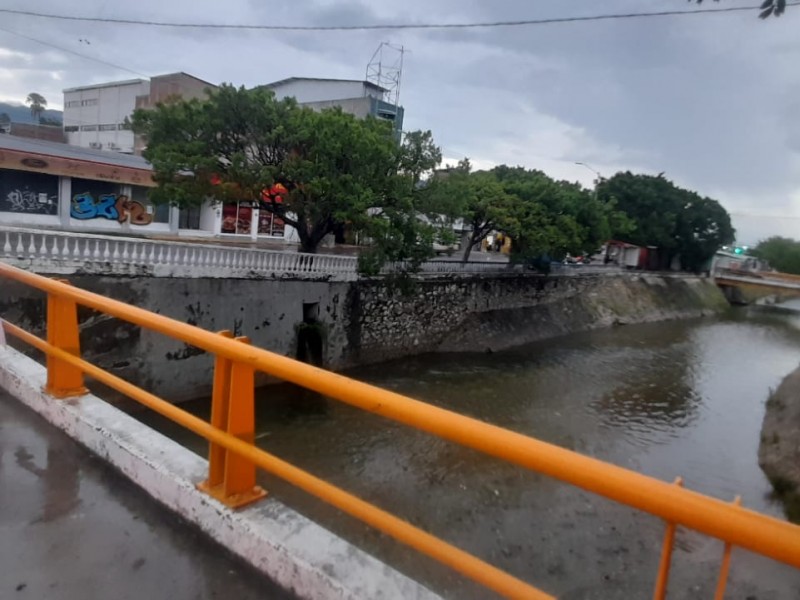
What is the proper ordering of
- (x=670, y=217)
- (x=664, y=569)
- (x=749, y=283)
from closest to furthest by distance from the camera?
(x=664, y=569), (x=670, y=217), (x=749, y=283)

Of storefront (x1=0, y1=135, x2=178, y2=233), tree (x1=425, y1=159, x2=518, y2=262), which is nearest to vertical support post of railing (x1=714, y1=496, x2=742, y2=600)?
tree (x1=425, y1=159, x2=518, y2=262)

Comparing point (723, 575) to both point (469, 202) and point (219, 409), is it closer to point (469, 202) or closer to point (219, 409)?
point (219, 409)

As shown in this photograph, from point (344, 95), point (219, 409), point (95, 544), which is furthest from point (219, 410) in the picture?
point (344, 95)

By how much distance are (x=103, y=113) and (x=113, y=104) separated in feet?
3.90

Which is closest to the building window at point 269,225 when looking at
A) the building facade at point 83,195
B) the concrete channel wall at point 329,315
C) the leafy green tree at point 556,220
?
the building facade at point 83,195

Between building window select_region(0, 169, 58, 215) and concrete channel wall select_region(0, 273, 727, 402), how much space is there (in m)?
8.71

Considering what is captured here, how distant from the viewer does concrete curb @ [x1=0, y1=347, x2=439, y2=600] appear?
1.62m

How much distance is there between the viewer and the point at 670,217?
33875 mm

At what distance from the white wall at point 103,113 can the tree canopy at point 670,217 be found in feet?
94.9

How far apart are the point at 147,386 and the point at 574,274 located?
67.0 ft

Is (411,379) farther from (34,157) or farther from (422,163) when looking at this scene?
(34,157)

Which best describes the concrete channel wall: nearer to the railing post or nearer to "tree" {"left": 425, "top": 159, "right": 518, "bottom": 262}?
"tree" {"left": 425, "top": 159, "right": 518, "bottom": 262}

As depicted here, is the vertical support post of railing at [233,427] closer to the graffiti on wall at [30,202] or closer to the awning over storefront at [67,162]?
the awning over storefront at [67,162]

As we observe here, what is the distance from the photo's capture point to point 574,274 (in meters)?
25.1
